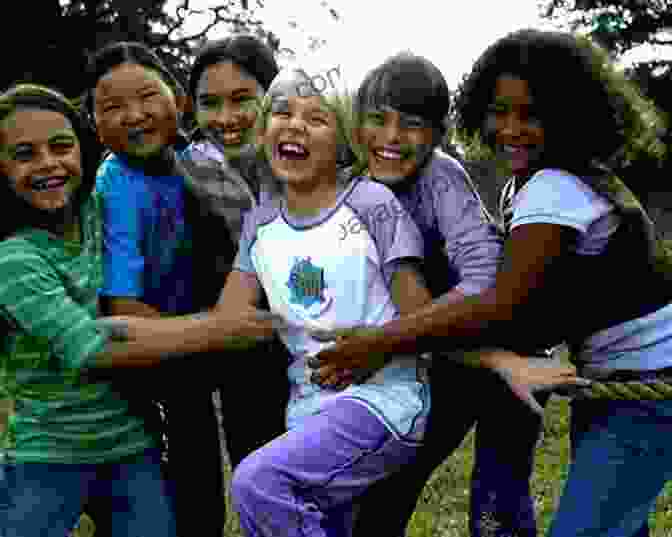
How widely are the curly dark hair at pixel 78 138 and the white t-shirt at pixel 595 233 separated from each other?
1.15 metres

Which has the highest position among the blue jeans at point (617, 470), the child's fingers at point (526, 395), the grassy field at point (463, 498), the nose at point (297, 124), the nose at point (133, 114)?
the nose at point (133, 114)

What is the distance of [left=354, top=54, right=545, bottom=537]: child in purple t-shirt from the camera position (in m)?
2.62

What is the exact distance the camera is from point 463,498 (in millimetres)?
5473

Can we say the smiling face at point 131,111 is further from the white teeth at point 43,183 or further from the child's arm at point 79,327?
the child's arm at point 79,327

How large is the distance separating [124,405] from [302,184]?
0.75 m

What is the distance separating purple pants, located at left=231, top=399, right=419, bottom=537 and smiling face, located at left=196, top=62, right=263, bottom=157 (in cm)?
100

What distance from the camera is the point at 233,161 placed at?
304 centimetres

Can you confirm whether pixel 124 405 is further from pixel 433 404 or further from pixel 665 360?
pixel 665 360

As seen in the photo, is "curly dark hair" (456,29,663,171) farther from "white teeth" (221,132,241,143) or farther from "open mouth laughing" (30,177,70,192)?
"open mouth laughing" (30,177,70,192)

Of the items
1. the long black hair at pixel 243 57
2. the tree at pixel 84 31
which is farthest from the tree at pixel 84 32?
the long black hair at pixel 243 57

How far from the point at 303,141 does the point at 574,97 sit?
0.68 meters

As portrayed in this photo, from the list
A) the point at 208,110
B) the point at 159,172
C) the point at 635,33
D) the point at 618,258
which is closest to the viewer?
the point at 618,258

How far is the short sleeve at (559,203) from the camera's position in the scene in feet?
7.83

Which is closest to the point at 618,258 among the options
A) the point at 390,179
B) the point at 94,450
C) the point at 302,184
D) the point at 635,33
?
the point at 390,179
